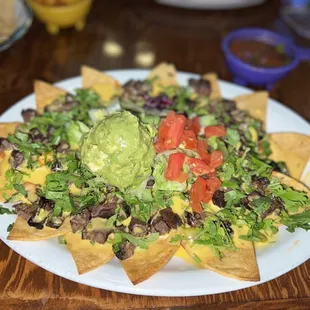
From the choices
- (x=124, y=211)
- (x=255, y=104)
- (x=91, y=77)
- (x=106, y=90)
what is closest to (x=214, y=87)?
(x=255, y=104)

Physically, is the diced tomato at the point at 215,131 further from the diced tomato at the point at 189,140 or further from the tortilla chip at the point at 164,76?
the tortilla chip at the point at 164,76

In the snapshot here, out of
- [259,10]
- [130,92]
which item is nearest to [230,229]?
[130,92]

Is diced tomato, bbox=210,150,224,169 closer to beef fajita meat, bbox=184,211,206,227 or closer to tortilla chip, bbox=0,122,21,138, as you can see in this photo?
beef fajita meat, bbox=184,211,206,227

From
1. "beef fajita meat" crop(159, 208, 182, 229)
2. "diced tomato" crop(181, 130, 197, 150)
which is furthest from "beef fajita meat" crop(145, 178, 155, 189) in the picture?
"diced tomato" crop(181, 130, 197, 150)

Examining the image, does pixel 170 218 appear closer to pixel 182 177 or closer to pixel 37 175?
pixel 182 177

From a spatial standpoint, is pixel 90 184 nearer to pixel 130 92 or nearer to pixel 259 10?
pixel 130 92

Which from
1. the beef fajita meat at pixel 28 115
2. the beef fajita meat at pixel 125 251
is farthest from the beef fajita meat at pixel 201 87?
the beef fajita meat at pixel 125 251
